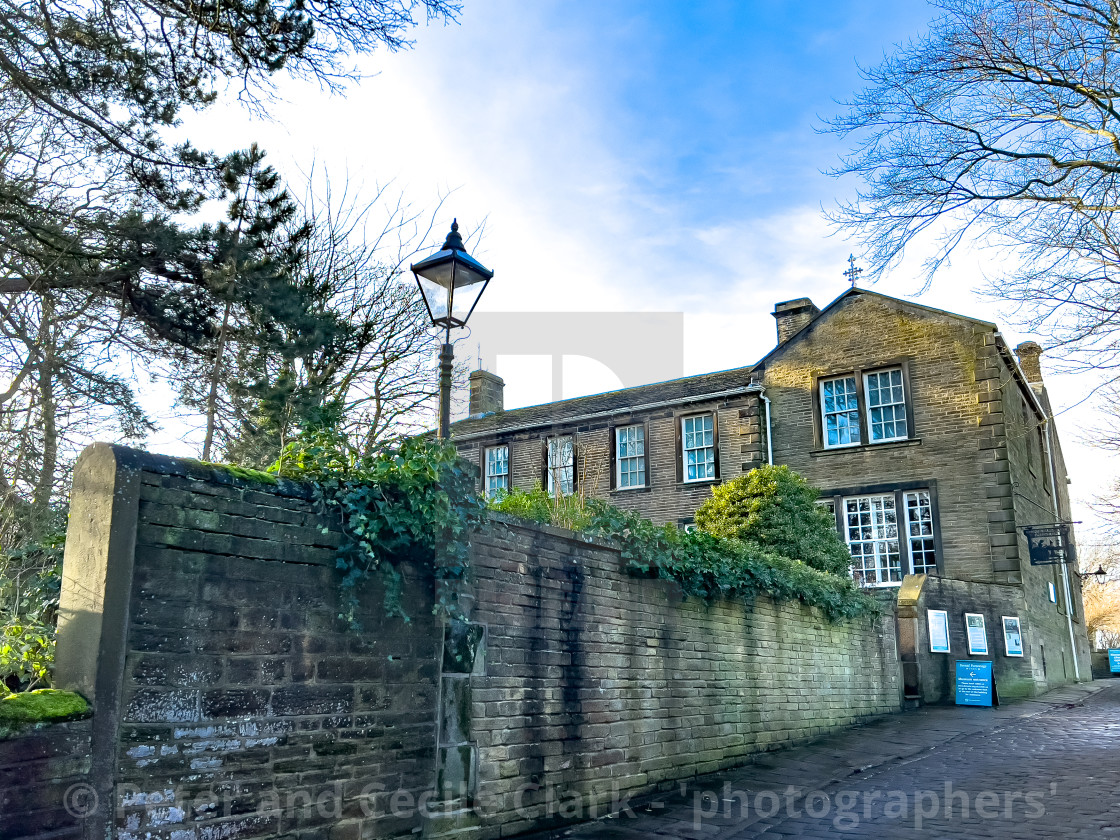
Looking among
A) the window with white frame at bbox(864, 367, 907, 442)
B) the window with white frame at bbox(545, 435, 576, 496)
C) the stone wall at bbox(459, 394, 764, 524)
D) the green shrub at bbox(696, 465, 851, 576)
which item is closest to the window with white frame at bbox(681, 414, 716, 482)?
the stone wall at bbox(459, 394, 764, 524)

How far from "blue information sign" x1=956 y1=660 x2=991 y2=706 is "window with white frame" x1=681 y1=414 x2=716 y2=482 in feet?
25.9

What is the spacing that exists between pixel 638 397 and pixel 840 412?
594 cm

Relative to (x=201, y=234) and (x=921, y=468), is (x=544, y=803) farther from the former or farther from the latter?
(x=921, y=468)

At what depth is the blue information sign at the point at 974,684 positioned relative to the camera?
53.7ft

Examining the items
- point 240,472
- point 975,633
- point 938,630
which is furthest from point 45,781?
point 975,633

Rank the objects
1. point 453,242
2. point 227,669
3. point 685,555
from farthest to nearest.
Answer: point 685,555, point 453,242, point 227,669

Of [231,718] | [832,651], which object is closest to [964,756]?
[832,651]

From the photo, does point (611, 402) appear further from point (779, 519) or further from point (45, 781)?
point (45, 781)

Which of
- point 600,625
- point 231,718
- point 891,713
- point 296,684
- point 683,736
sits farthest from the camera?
point 891,713

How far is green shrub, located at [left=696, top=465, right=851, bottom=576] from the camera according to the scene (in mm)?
15445

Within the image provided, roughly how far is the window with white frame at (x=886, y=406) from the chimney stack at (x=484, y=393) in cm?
1254

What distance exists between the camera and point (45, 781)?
426cm

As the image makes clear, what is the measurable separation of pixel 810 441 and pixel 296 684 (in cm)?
1787

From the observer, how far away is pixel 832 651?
13398mm
